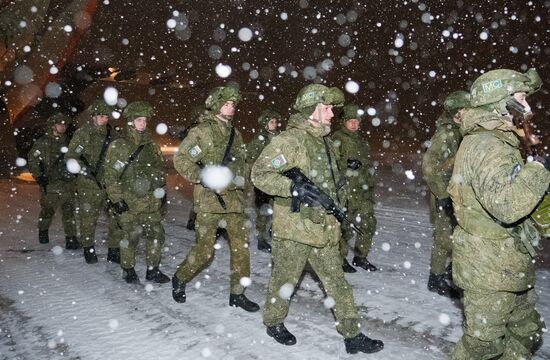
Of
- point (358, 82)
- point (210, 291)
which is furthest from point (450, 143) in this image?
point (358, 82)

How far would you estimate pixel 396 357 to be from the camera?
3.43 meters

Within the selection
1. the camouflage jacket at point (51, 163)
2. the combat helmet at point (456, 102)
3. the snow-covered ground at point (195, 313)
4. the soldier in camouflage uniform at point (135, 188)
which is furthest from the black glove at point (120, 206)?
the combat helmet at point (456, 102)

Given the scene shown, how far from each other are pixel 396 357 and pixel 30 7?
68.6 feet

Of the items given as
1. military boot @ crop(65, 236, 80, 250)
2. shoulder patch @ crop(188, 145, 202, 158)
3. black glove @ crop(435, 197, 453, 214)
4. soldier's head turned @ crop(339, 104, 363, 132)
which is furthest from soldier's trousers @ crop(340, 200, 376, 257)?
military boot @ crop(65, 236, 80, 250)

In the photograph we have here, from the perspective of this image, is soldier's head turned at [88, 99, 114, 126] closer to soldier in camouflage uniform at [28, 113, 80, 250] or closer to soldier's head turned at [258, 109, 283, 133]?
soldier in camouflage uniform at [28, 113, 80, 250]

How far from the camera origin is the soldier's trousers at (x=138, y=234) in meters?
5.14

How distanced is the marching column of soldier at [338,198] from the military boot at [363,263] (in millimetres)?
14

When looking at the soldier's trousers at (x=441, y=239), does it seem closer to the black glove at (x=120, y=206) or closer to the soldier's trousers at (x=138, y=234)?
the soldier's trousers at (x=138, y=234)

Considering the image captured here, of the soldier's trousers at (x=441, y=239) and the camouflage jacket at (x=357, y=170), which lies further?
the camouflage jacket at (x=357, y=170)

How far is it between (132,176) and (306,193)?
2.68 m

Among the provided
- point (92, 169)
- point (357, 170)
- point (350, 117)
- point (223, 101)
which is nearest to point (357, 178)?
point (357, 170)

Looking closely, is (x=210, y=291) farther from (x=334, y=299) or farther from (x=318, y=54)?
(x=318, y=54)

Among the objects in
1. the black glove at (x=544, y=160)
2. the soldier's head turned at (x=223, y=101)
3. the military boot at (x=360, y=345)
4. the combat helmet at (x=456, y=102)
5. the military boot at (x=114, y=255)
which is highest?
the combat helmet at (x=456, y=102)

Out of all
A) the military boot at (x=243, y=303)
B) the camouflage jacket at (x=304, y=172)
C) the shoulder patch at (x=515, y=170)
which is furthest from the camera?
the military boot at (x=243, y=303)
